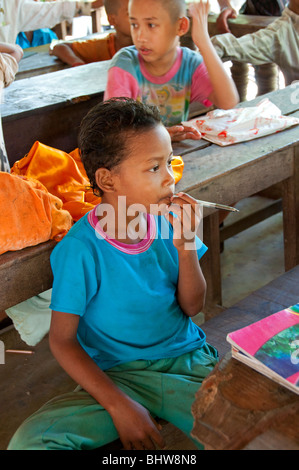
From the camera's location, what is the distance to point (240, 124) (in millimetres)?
2328

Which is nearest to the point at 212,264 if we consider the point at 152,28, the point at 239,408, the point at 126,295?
the point at 152,28

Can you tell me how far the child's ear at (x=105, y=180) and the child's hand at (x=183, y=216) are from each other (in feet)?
0.52

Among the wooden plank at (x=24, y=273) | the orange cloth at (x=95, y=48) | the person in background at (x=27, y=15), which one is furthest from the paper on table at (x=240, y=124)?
the person in background at (x=27, y=15)

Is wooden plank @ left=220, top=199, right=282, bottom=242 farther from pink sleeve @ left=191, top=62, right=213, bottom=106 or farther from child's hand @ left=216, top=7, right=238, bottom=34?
child's hand @ left=216, top=7, right=238, bottom=34

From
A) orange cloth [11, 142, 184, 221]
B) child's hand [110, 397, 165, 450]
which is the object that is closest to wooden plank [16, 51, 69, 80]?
orange cloth [11, 142, 184, 221]

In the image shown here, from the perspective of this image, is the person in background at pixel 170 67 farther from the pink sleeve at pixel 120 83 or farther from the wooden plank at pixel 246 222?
the wooden plank at pixel 246 222

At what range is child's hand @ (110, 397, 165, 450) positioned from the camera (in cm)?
124

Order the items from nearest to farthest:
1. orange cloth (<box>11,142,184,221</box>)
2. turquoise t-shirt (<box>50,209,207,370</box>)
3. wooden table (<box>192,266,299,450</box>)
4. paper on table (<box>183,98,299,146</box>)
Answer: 1. wooden table (<box>192,266,299,450</box>)
2. turquoise t-shirt (<box>50,209,207,370</box>)
3. orange cloth (<box>11,142,184,221</box>)
4. paper on table (<box>183,98,299,146</box>)

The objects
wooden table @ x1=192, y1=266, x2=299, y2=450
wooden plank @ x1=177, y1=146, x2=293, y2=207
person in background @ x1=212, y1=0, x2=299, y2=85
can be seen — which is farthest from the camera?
person in background @ x1=212, y1=0, x2=299, y2=85

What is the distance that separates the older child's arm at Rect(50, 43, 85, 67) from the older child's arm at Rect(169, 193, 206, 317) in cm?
274

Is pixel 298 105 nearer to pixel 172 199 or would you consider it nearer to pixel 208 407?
pixel 172 199

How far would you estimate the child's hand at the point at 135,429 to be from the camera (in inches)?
48.8

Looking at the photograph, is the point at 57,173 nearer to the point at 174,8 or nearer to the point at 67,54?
the point at 174,8
